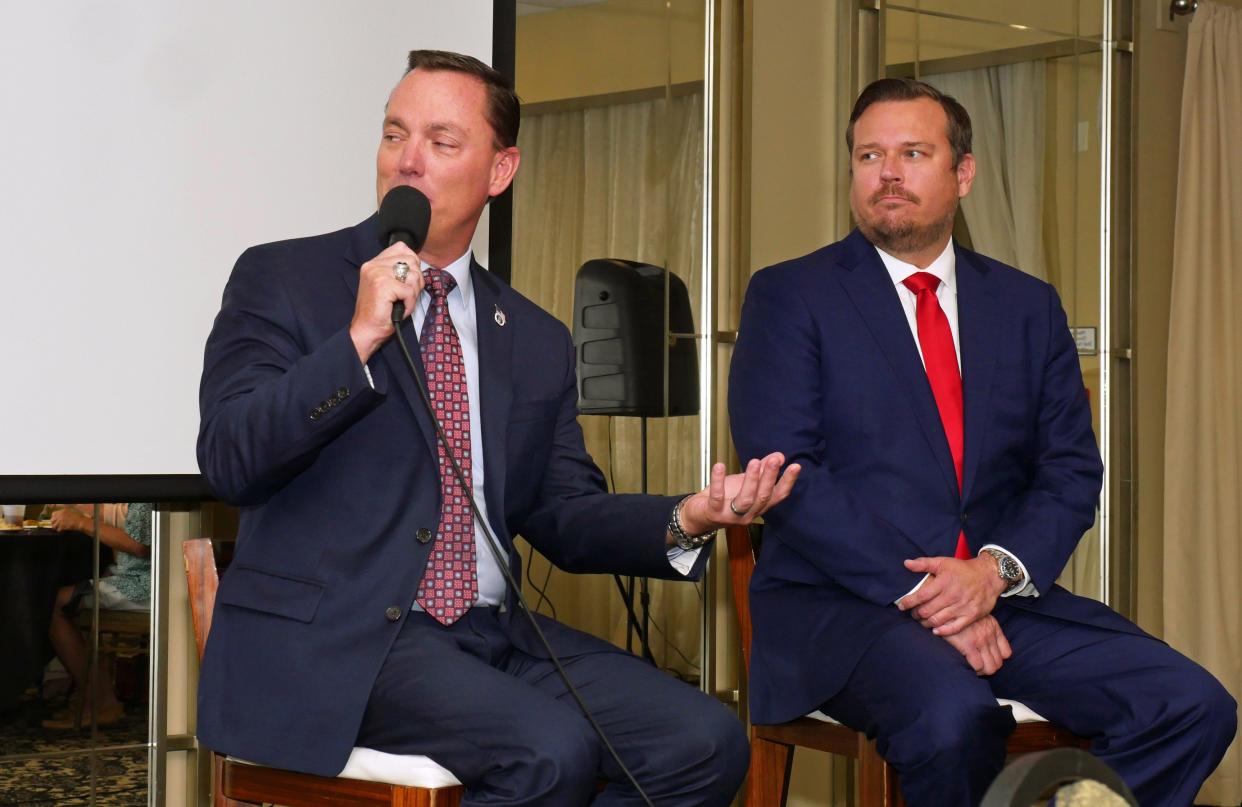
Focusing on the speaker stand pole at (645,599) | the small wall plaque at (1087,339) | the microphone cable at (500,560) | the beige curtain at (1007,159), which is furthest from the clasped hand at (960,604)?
the small wall plaque at (1087,339)

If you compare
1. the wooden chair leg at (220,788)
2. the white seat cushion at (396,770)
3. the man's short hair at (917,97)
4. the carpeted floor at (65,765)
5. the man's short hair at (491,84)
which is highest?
the man's short hair at (917,97)

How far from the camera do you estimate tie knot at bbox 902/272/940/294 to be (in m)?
2.86

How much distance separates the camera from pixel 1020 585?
263cm

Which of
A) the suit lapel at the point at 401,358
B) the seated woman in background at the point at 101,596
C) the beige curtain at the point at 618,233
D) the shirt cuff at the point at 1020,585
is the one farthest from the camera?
the beige curtain at the point at 618,233

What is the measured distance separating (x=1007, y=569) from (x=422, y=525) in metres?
1.10

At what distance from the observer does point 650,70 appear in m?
3.78

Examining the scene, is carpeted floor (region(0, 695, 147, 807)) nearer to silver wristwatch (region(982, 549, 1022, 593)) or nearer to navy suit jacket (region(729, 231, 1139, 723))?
navy suit jacket (region(729, 231, 1139, 723))

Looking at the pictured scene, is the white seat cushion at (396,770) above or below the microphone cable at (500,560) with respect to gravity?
below

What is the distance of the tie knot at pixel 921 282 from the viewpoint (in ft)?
9.39

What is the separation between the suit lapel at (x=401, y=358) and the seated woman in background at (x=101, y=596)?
97cm

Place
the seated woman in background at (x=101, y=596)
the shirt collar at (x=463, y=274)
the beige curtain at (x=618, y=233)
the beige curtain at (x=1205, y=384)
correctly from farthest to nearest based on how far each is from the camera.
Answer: the beige curtain at (x=1205, y=384) → the beige curtain at (x=618, y=233) → the seated woman in background at (x=101, y=596) → the shirt collar at (x=463, y=274)

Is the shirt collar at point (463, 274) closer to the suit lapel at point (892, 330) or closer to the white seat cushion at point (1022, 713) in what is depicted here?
the suit lapel at point (892, 330)

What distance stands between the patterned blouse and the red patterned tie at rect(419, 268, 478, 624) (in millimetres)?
991

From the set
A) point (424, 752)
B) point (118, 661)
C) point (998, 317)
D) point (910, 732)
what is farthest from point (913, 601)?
point (118, 661)
